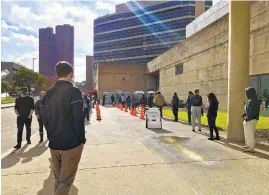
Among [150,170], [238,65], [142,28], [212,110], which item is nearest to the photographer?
[150,170]

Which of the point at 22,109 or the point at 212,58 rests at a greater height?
the point at 212,58

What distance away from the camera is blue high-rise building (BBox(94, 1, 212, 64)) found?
105562 mm

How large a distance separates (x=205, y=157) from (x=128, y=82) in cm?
5620

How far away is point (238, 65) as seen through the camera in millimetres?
9328

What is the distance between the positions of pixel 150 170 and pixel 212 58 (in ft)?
71.6

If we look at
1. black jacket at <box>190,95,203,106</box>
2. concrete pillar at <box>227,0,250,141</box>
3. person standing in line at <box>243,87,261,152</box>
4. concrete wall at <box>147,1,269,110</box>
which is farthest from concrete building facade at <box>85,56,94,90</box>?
person standing in line at <box>243,87,261,152</box>

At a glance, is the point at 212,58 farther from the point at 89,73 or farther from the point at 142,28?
the point at 89,73

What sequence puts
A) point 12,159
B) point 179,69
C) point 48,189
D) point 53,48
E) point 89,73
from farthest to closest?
point 89,73
point 53,48
point 179,69
point 12,159
point 48,189

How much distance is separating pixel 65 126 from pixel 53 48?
13119 centimetres

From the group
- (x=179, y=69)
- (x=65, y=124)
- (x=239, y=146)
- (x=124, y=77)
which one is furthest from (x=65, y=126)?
(x=124, y=77)

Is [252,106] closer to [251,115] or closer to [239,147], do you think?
[251,115]

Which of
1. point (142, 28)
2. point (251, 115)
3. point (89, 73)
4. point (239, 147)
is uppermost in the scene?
point (142, 28)

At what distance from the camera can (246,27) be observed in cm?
934

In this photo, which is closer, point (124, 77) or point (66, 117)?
point (66, 117)
